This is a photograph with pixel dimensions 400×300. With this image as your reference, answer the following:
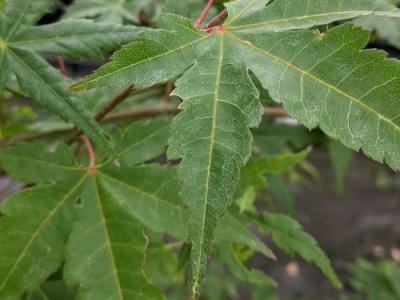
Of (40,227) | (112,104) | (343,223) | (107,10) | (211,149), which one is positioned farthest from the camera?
(343,223)

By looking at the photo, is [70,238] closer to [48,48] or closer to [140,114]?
[48,48]

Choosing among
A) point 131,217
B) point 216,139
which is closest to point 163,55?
point 216,139

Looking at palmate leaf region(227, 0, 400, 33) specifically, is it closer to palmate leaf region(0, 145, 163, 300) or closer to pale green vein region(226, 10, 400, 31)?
pale green vein region(226, 10, 400, 31)

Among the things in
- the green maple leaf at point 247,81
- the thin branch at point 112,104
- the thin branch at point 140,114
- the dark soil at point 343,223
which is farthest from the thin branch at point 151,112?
the dark soil at point 343,223

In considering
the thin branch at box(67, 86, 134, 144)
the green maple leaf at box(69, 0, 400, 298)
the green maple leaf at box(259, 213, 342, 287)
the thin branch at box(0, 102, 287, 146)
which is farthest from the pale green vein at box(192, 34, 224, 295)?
the thin branch at box(0, 102, 287, 146)

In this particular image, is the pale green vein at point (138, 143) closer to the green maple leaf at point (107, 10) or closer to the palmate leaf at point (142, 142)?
the palmate leaf at point (142, 142)

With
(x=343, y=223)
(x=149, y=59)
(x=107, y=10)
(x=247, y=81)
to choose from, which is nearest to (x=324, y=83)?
(x=247, y=81)
